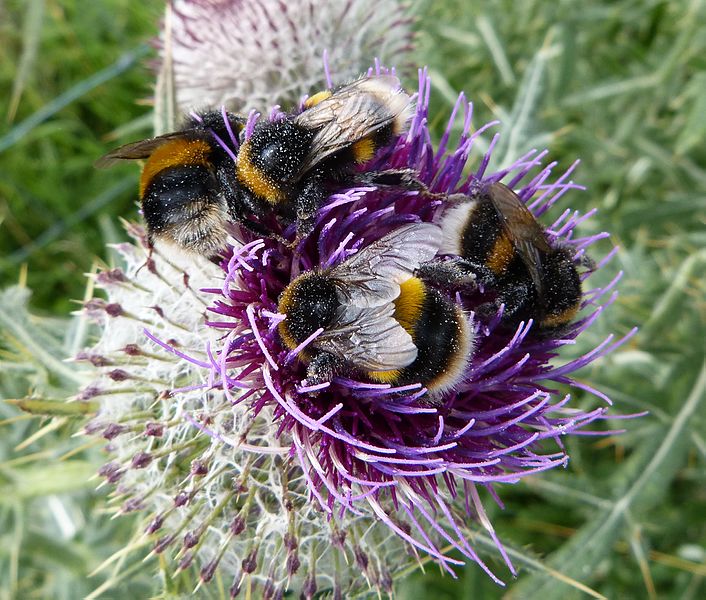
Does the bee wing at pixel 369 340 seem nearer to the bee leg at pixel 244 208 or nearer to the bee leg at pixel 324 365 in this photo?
the bee leg at pixel 324 365

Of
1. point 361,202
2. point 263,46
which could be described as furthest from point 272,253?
point 263,46

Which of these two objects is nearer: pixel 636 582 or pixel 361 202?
pixel 361 202

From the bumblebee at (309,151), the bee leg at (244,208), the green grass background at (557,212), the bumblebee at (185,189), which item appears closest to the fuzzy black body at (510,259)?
the bumblebee at (309,151)

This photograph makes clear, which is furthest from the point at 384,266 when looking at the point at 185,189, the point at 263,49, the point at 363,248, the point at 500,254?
the point at 263,49

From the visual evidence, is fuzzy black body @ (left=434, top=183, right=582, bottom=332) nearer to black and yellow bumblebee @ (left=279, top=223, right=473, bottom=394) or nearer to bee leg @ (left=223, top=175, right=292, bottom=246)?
black and yellow bumblebee @ (left=279, top=223, right=473, bottom=394)

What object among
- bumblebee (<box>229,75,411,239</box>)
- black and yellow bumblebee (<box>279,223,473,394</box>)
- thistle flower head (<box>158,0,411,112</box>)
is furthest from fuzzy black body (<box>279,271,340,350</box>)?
thistle flower head (<box>158,0,411,112</box>)

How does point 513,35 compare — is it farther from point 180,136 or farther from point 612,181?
point 180,136

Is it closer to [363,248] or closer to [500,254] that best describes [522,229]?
[500,254]
